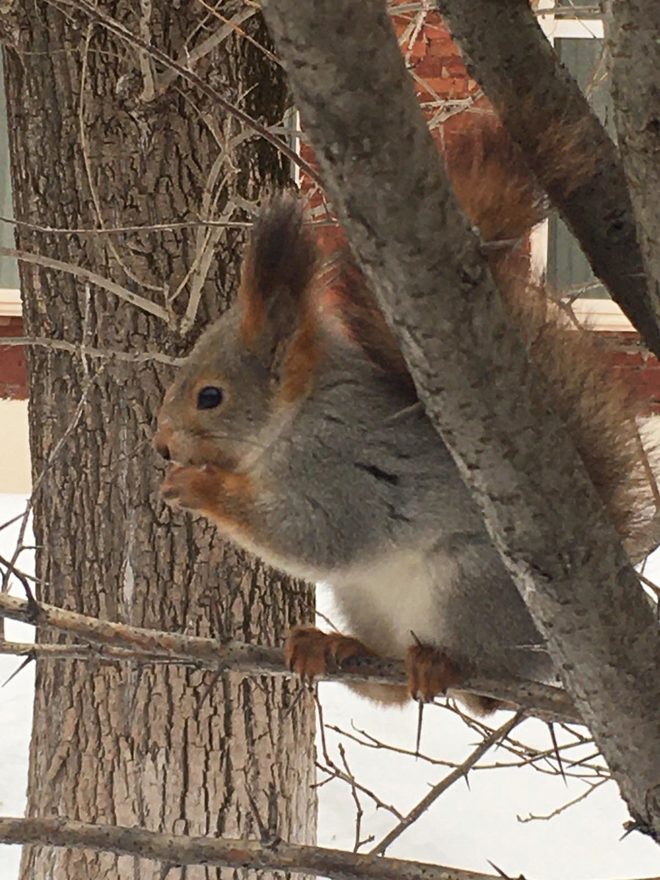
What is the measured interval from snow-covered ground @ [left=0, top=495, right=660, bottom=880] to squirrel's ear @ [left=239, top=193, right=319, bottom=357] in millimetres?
1196

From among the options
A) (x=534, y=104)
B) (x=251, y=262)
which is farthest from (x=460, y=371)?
(x=251, y=262)

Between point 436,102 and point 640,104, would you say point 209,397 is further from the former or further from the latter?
point 436,102

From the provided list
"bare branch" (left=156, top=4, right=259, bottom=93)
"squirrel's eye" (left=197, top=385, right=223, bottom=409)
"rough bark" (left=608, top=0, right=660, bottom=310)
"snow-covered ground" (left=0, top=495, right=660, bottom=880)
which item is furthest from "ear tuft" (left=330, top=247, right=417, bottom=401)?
"snow-covered ground" (left=0, top=495, right=660, bottom=880)

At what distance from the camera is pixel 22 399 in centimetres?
390

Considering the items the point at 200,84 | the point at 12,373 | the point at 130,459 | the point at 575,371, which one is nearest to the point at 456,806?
the point at 130,459

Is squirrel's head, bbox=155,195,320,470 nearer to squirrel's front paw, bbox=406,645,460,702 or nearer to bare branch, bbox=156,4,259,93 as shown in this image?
squirrel's front paw, bbox=406,645,460,702

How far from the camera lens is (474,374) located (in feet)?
2.31

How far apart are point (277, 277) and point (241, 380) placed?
0.16m

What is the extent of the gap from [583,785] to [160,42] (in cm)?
176

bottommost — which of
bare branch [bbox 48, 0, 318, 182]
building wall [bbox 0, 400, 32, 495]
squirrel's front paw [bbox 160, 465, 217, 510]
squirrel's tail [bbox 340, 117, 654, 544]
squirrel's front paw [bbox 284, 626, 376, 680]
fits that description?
squirrel's front paw [bbox 284, 626, 376, 680]

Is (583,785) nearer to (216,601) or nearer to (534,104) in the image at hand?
(216,601)

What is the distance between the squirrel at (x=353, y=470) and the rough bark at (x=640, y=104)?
1.17 feet

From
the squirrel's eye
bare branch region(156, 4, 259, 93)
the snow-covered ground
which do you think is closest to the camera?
the squirrel's eye

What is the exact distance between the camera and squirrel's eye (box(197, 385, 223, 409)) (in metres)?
1.26
